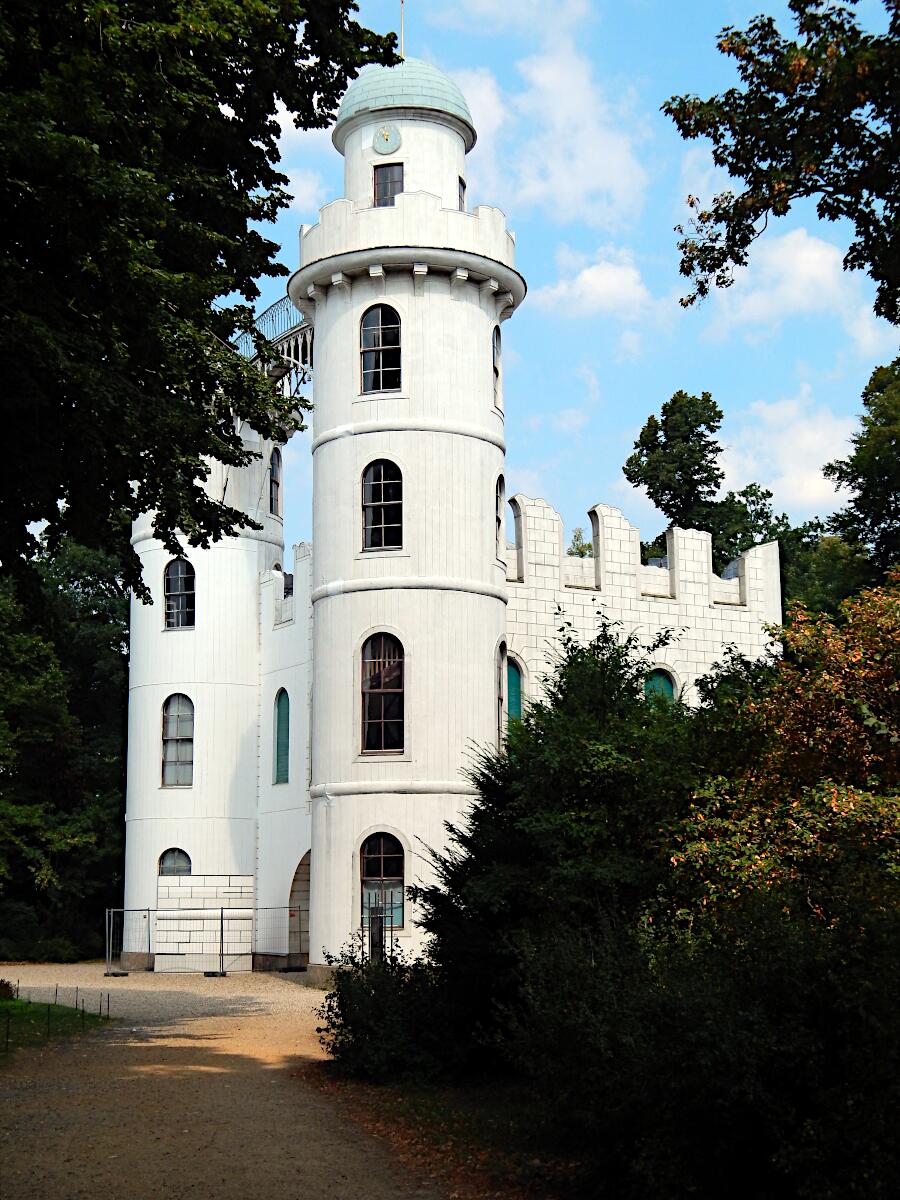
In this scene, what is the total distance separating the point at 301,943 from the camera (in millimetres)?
35438

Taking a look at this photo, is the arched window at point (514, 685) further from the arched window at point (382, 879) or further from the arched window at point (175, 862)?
the arched window at point (175, 862)

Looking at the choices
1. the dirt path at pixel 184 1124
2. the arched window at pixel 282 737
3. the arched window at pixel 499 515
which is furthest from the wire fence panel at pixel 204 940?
the dirt path at pixel 184 1124

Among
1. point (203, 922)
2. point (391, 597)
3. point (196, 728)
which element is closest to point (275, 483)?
point (196, 728)

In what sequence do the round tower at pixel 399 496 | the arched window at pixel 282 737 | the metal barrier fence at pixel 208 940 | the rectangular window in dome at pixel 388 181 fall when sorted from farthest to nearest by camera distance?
the arched window at pixel 282 737 → the metal barrier fence at pixel 208 940 → the rectangular window in dome at pixel 388 181 → the round tower at pixel 399 496

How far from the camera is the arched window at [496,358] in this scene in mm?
31438

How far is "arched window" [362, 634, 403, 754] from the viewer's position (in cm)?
2895

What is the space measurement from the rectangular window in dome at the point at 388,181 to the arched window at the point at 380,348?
2.38 meters

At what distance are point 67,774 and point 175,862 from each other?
10516 millimetres

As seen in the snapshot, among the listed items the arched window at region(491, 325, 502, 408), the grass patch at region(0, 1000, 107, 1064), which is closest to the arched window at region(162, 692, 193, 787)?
the arched window at region(491, 325, 502, 408)

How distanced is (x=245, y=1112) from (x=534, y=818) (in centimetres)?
422

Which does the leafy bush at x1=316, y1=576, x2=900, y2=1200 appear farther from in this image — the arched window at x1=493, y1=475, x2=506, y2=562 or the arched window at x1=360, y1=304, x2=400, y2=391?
the arched window at x1=360, y1=304, x2=400, y2=391

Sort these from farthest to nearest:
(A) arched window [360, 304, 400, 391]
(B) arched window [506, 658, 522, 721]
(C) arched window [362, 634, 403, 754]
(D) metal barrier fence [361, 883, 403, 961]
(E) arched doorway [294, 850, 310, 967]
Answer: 1. (E) arched doorway [294, 850, 310, 967]
2. (B) arched window [506, 658, 522, 721]
3. (A) arched window [360, 304, 400, 391]
4. (C) arched window [362, 634, 403, 754]
5. (D) metal barrier fence [361, 883, 403, 961]

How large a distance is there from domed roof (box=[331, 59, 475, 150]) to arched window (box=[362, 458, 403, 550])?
718 centimetres

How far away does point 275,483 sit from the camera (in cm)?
4147
